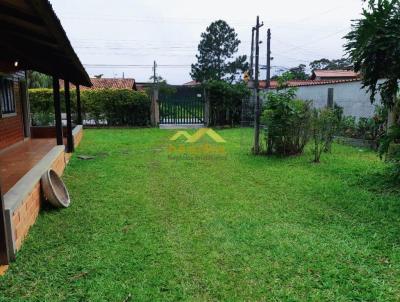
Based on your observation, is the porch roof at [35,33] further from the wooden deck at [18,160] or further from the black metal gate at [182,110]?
the black metal gate at [182,110]

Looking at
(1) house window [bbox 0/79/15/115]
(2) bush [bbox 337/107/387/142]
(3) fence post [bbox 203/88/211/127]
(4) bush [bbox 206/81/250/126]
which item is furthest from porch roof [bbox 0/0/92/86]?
(3) fence post [bbox 203/88/211/127]

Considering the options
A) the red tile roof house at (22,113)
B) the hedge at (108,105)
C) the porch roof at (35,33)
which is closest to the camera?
the porch roof at (35,33)

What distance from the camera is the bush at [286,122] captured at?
8.10 meters

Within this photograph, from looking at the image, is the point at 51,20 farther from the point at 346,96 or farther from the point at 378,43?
the point at 346,96

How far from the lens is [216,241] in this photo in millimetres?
3643

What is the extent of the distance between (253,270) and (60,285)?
1620mm

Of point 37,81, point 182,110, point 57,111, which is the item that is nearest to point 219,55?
point 37,81

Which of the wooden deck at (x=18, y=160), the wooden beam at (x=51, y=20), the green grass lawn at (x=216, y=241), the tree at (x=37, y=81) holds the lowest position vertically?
the green grass lawn at (x=216, y=241)

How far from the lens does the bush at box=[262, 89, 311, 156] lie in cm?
810

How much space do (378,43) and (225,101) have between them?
11.0 meters

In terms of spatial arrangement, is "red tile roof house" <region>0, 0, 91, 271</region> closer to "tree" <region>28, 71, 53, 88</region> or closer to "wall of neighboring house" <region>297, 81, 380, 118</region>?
"wall of neighboring house" <region>297, 81, 380, 118</region>

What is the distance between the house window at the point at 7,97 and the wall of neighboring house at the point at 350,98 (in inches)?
306
